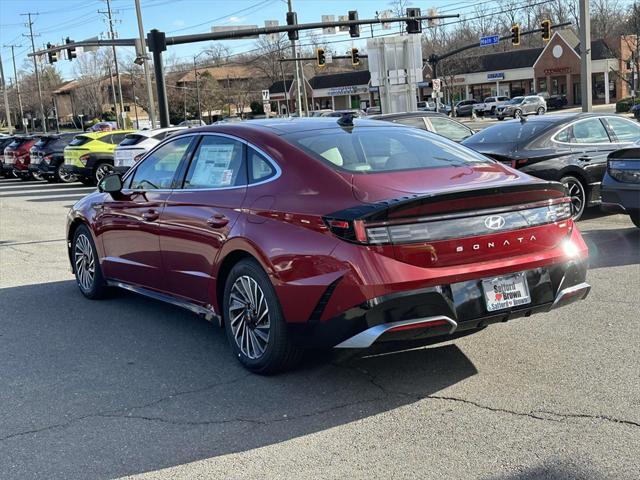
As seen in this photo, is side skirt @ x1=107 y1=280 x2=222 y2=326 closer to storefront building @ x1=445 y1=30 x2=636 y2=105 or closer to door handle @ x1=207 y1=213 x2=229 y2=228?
door handle @ x1=207 y1=213 x2=229 y2=228

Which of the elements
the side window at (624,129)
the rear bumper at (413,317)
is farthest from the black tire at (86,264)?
the side window at (624,129)

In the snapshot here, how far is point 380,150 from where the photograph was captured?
16.3 ft

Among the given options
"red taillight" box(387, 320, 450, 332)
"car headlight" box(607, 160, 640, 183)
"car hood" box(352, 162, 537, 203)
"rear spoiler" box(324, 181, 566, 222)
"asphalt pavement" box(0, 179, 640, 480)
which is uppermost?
"car hood" box(352, 162, 537, 203)

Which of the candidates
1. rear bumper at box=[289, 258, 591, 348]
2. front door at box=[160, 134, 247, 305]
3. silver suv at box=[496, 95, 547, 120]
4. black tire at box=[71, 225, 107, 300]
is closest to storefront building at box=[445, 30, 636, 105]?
silver suv at box=[496, 95, 547, 120]

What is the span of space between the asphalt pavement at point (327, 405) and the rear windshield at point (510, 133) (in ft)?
14.6

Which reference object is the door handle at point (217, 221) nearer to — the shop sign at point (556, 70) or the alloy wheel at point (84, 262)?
the alloy wheel at point (84, 262)

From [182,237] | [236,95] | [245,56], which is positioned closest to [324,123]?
[182,237]

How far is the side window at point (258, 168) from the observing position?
4789mm

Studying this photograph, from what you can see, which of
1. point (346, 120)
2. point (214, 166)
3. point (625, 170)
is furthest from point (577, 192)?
point (214, 166)

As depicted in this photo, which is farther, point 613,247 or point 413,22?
point 413,22

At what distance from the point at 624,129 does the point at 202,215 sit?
822 centimetres

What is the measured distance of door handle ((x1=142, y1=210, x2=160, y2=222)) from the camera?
5.81 m

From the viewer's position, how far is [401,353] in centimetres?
512

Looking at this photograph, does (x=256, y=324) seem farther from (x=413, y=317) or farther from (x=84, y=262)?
(x=84, y=262)
